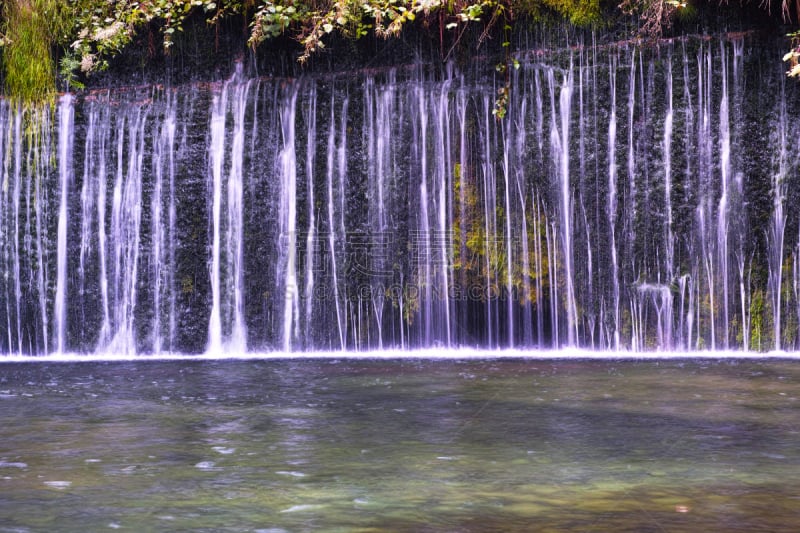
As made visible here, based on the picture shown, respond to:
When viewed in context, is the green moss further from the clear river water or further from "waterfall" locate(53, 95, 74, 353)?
the clear river water

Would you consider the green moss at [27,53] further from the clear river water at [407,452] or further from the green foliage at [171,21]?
the clear river water at [407,452]

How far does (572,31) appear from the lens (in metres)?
10.8

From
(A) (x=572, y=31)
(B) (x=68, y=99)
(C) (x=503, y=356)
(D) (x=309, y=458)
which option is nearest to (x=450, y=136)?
(A) (x=572, y=31)

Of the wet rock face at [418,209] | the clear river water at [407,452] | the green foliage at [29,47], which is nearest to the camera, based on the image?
the clear river water at [407,452]

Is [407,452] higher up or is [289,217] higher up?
[289,217]

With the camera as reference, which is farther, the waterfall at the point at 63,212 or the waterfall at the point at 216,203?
the waterfall at the point at 63,212

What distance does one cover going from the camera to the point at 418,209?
1098 cm

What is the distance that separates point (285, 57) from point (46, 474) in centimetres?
777

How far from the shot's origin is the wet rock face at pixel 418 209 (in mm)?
10242

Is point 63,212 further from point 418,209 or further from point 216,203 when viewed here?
point 418,209

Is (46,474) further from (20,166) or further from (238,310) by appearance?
(20,166)

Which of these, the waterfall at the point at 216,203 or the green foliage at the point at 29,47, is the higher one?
the green foliage at the point at 29,47

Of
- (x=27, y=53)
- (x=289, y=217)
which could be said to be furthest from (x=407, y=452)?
(x=27, y=53)

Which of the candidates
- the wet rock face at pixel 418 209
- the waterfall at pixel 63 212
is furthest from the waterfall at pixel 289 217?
the waterfall at pixel 63 212
